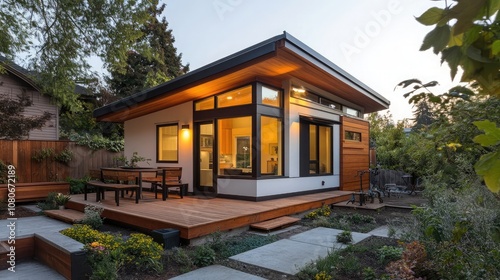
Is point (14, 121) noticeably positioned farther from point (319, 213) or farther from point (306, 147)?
point (319, 213)

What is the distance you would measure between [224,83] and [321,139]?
13.0 ft

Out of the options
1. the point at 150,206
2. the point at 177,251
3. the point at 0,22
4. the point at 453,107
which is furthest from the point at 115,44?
the point at 453,107

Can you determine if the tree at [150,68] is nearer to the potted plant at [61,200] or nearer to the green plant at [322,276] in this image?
the potted plant at [61,200]

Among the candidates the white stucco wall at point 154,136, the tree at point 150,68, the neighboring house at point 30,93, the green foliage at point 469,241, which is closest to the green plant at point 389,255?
the green foliage at point 469,241

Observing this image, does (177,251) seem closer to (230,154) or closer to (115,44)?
(230,154)

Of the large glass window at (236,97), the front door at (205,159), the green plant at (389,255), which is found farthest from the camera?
the front door at (205,159)

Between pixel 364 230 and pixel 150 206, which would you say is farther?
pixel 150 206

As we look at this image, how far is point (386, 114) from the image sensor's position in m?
25.4

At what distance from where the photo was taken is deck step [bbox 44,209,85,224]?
640 cm

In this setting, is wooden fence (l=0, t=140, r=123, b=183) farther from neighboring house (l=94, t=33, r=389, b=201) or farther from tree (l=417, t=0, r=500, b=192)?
tree (l=417, t=0, r=500, b=192)

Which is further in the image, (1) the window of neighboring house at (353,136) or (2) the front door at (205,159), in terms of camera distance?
(1) the window of neighboring house at (353,136)

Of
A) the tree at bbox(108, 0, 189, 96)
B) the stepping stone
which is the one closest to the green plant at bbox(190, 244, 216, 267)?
the stepping stone

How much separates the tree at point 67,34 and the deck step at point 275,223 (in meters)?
4.71

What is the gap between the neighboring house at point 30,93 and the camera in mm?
11875
